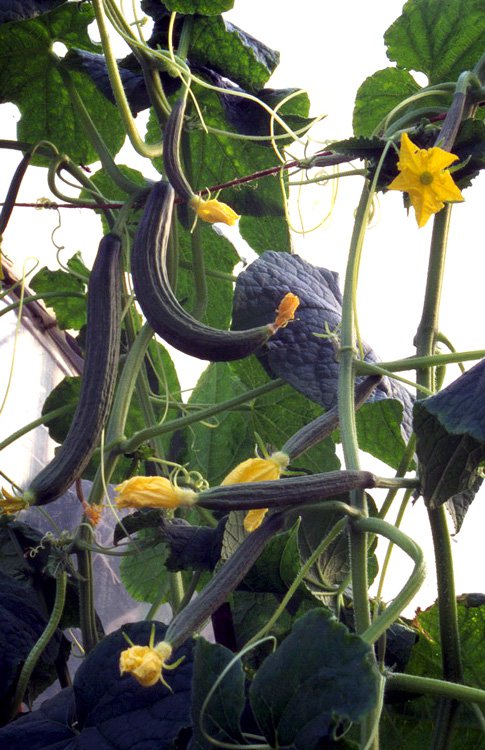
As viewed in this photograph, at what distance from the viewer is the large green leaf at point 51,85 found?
86 cm

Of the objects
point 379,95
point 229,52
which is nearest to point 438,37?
point 379,95

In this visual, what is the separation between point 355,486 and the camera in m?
0.47

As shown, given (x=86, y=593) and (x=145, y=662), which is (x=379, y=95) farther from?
(x=145, y=662)

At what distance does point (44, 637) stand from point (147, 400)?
0.24 meters

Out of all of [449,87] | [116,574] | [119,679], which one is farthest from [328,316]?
[116,574]

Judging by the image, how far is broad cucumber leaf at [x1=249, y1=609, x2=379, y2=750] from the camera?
1.24 ft

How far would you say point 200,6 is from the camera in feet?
2.58

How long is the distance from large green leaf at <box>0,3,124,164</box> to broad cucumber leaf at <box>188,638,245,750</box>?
642 mm

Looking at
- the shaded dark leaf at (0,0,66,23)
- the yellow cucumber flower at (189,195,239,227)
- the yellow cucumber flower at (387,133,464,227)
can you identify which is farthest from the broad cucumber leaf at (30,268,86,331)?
the yellow cucumber flower at (387,133,464,227)

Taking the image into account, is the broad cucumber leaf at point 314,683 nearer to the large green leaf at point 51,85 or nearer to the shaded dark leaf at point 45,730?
the shaded dark leaf at point 45,730

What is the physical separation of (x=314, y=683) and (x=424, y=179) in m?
0.32

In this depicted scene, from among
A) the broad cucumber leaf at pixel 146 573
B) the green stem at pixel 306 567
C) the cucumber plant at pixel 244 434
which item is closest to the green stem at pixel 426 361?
the cucumber plant at pixel 244 434

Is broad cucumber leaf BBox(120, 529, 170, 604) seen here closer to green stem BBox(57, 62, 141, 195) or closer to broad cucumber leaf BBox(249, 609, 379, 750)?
green stem BBox(57, 62, 141, 195)

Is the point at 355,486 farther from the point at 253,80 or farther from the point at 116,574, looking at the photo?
the point at 116,574
